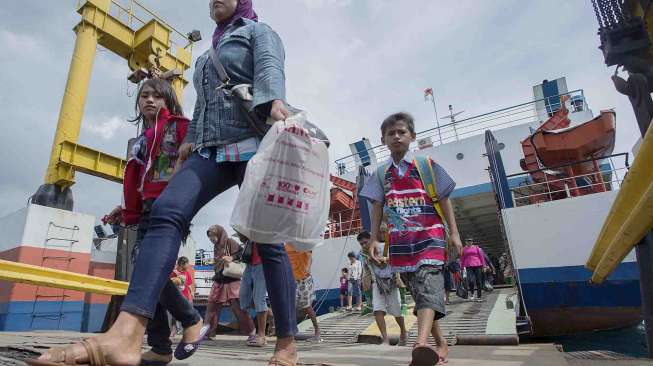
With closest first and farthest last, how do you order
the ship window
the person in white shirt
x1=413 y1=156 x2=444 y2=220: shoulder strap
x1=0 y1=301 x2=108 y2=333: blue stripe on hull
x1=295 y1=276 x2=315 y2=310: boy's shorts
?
x1=413 y1=156 x2=444 y2=220: shoulder strap
x1=295 y1=276 x2=315 y2=310: boy's shorts
x1=0 y1=301 x2=108 y2=333: blue stripe on hull
the person in white shirt
the ship window

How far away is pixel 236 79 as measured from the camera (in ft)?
5.52

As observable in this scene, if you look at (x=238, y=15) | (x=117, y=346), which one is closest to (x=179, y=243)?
(x=117, y=346)

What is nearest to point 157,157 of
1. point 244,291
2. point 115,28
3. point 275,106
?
point 275,106

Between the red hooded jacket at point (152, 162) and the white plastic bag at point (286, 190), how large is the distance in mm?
707

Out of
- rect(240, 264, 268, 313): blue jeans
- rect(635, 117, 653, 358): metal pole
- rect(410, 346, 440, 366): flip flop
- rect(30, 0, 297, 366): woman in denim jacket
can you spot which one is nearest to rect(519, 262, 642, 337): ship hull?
rect(635, 117, 653, 358): metal pole

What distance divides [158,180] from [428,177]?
1514 millimetres

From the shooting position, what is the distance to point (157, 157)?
1.86m

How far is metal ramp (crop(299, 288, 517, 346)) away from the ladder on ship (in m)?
5.56

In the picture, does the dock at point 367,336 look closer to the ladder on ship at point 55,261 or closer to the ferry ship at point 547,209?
the ferry ship at point 547,209

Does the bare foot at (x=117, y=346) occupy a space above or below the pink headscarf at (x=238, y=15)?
below

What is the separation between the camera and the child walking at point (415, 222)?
7.03 ft

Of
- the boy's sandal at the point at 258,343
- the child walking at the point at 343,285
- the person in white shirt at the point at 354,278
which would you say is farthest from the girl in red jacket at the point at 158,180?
the child walking at the point at 343,285

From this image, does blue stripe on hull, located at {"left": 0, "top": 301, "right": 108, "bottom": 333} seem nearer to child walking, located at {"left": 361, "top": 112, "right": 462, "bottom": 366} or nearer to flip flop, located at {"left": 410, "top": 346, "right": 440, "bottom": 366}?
child walking, located at {"left": 361, "top": 112, "right": 462, "bottom": 366}

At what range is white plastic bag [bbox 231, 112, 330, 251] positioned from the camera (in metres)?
1.32
